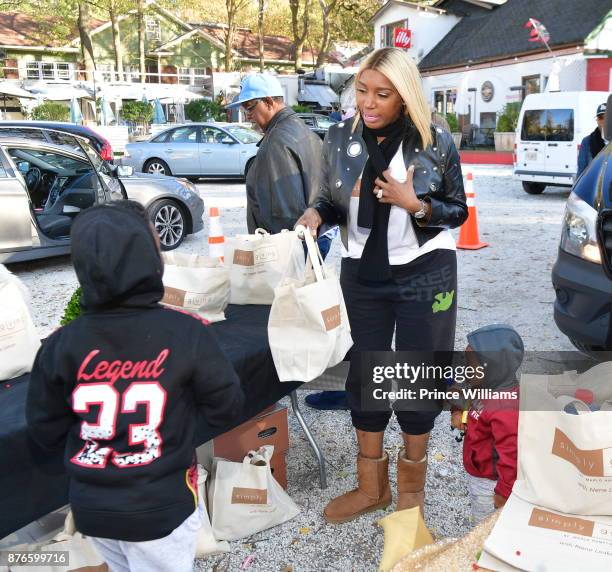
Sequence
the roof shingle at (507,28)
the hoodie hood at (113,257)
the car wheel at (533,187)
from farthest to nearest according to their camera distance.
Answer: the roof shingle at (507,28), the car wheel at (533,187), the hoodie hood at (113,257)

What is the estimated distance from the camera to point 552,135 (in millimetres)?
13516

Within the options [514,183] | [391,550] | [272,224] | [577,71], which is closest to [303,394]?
[272,224]

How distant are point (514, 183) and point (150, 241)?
1554 cm

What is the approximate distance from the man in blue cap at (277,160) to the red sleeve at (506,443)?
1.62 m

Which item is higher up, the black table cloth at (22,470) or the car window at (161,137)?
the car window at (161,137)

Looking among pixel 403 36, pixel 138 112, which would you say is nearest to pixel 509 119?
pixel 403 36

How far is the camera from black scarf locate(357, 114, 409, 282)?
2611 mm

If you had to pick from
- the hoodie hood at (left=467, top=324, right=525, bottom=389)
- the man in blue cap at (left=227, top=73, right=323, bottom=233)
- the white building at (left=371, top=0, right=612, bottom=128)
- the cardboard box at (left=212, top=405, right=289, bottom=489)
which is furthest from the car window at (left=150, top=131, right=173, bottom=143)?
the hoodie hood at (left=467, top=324, right=525, bottom=389)

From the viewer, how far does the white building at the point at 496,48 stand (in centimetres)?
2438

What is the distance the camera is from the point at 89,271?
167cm

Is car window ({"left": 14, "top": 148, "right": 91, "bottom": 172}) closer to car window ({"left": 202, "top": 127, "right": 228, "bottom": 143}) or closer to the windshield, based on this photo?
car window ({"left": 202, "top": 127, "right": 228, "bottom": 143})

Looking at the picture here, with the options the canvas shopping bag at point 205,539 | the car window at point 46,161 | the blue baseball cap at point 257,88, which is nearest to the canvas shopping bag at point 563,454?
the canvas shopping bag at point 205,539

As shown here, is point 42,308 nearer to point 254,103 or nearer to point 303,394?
point 303,394

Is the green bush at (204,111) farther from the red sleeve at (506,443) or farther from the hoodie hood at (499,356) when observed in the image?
the red sleeve at (506,443)
